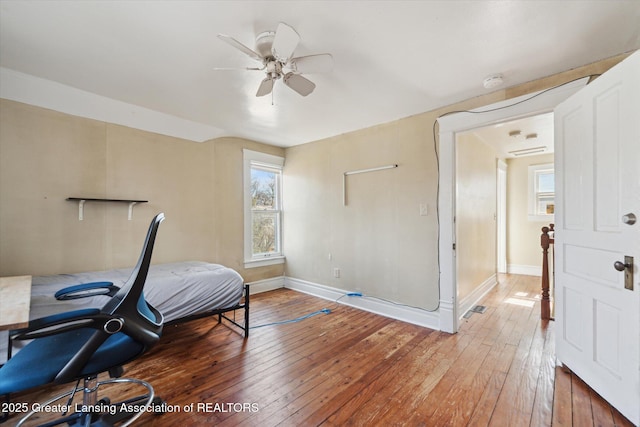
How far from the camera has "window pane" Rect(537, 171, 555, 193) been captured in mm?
5039

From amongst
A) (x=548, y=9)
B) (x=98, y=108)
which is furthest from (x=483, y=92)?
(x=98, y=108)

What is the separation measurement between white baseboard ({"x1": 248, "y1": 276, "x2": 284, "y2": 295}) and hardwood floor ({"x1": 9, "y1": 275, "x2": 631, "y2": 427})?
106cm

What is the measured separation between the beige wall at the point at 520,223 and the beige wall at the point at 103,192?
5.22 metres

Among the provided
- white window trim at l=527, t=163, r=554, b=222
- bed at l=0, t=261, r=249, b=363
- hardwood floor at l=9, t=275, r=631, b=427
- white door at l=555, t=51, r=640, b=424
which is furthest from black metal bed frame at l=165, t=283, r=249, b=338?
white window trim at l=527, t=163, r=554, b=222

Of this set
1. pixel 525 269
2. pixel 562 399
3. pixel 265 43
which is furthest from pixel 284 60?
pixel 525 269

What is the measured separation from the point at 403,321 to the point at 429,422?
1549 millimetres

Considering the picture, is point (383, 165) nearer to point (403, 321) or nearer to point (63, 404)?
point (403, 321)

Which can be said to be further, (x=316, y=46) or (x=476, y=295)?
(x=476, y=295)

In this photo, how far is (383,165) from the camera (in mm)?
3326

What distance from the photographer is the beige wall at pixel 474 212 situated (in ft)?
10.8

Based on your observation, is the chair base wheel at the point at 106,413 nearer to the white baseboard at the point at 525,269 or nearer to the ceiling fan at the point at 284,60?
the ceiling fan at the point at 284,60

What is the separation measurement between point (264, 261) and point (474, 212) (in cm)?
317

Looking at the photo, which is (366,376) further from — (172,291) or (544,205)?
(544,205)

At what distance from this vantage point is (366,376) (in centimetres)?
199
